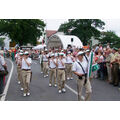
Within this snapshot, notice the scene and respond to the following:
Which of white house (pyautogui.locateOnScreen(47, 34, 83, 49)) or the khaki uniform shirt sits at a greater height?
the khaki uniform shirt

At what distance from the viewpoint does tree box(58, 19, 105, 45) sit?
1951 inches

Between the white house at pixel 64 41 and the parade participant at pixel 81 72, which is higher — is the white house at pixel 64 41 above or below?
below

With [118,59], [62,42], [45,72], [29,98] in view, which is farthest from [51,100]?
[62,42]

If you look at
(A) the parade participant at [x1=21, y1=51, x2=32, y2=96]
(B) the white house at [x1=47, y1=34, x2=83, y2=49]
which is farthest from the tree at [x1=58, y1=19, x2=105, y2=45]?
(A) the parade participant at [x1=21, y1=51, x2=32, y2=96]

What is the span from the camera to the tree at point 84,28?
49.6 m

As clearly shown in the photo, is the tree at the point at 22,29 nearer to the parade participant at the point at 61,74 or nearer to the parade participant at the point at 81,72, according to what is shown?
the parade participant at the point at 61,74

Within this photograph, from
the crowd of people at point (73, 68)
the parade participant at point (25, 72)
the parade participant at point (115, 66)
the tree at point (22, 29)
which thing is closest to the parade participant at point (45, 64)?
the crowd of people at point (73, 68)

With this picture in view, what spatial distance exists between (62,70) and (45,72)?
443 centimetres

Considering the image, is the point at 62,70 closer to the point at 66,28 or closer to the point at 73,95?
the point at 73,95

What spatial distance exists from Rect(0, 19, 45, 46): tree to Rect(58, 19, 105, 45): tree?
10.5m

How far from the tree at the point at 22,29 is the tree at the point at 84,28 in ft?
34.5

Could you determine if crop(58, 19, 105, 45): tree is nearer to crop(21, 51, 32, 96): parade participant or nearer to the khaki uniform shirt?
the khaki uniform shirt

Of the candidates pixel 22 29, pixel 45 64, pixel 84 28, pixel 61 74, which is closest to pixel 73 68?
pixel 61 74

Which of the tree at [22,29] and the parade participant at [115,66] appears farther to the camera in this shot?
the tree at [22,29]
